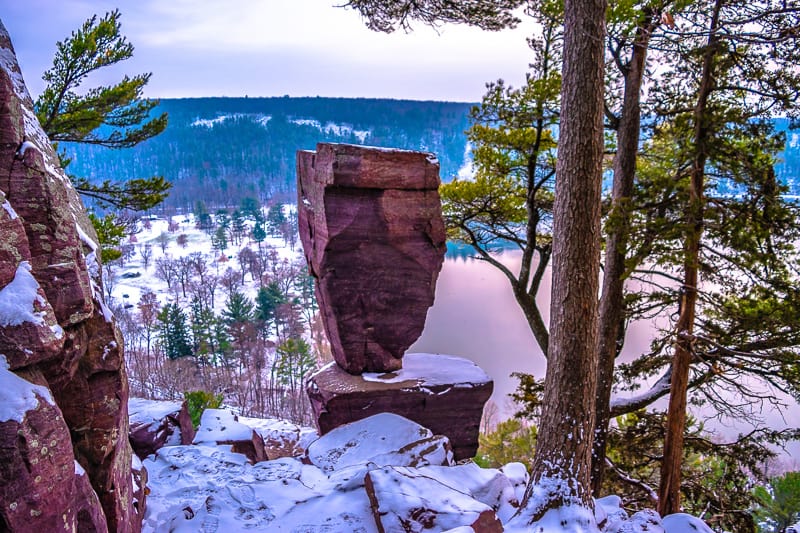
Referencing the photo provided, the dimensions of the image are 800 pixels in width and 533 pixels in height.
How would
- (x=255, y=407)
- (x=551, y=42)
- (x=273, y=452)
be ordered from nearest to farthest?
(x=551, y=42) < (x=273, y=452) < (x=255, y=407)

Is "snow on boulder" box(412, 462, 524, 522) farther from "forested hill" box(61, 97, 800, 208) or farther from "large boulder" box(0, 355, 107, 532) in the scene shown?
"forested hill" box(61, 97, 800, 208)

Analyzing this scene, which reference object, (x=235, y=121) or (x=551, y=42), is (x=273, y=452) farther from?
(x=235, y=121)

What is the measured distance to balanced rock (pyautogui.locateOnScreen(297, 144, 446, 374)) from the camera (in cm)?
515

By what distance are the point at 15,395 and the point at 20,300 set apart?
399 mm

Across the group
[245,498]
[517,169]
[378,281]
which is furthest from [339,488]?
[517,169]

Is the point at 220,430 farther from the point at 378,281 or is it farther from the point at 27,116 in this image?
the point at 27,116

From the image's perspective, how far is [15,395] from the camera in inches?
75.3

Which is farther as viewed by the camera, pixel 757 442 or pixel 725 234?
pixel 757 442

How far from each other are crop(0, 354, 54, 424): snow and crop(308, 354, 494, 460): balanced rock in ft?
11.5

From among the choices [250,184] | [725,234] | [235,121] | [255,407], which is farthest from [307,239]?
[235,121]

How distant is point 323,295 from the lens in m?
5.62

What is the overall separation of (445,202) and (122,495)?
5.59 meters

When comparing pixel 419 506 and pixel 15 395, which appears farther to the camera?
pixel 419 506

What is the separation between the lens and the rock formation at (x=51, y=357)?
192cm
